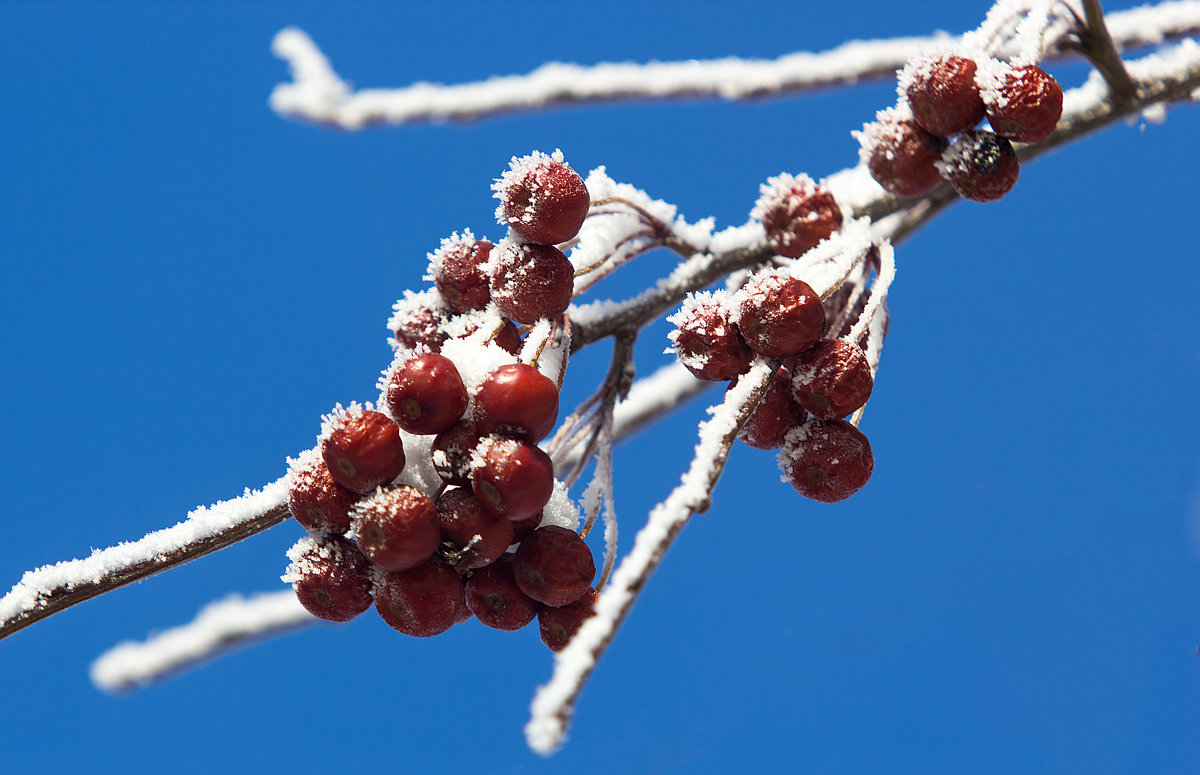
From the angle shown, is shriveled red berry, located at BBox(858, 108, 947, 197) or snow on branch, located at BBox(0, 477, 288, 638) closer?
snow on branch, located at BBox(0, 477, 288, 638)

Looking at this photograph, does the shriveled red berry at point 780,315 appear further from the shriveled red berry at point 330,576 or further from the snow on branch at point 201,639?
the snow on branch at point 201,639

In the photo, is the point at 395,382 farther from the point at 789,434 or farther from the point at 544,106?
the point at 544,106

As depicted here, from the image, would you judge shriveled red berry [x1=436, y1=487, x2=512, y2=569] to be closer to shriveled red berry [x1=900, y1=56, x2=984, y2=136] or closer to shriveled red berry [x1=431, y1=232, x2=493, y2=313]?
shriveled red berry [x1=431, y1=232, x2=493, y2=313]

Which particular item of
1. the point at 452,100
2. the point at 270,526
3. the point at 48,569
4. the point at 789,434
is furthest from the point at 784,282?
the point at 452,100

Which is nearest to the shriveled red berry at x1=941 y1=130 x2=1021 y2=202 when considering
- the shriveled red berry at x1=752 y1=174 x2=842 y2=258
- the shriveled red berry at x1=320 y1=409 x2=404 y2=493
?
the shriveled red berry at x1=752 y1=174 x2=842 y2=258

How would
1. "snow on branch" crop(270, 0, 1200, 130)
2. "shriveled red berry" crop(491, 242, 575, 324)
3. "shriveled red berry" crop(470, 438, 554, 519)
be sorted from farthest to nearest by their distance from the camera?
"snow on branch" crop(270, 0, 1200, 130) → "shriveled red berry" crop(491, 242, 575, 324) → "shriveled red berry" crop(470, 438, 554, 519)

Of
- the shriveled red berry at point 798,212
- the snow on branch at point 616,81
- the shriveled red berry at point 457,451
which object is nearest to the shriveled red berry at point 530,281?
the shriveled red berry at point 457,451

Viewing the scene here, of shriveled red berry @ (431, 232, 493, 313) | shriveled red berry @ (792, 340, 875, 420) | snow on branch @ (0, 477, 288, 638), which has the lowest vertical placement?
snow on branch @ (0, 477, 288, 638)
